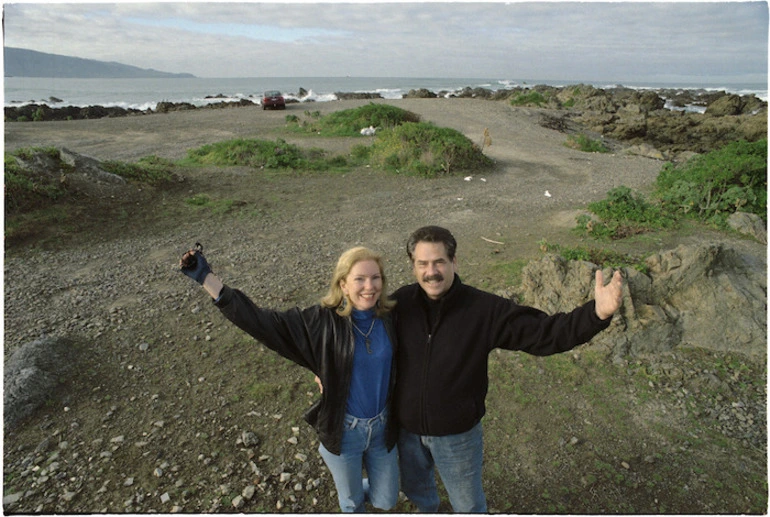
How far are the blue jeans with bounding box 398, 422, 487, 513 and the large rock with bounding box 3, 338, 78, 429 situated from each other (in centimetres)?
355

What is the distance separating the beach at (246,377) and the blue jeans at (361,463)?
0.71m

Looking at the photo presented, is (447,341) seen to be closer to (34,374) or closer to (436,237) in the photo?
(436,237)

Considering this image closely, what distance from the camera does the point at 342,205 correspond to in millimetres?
10859

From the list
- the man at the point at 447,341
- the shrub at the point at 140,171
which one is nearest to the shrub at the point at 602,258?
the man at the point at 447,341

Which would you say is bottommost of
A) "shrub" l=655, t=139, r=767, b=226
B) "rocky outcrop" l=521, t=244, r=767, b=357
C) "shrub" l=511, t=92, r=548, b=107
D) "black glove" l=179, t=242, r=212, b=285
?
"rocky outcrop" l=521, t=244, r=767, b=357

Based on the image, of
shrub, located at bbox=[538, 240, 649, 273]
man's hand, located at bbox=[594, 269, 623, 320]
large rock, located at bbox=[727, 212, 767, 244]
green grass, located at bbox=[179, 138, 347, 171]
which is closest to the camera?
man's hand, located at bbox=[594, 269, 623, 320]

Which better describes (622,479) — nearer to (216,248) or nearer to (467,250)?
(467,250)

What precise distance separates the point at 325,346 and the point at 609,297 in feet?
4.80

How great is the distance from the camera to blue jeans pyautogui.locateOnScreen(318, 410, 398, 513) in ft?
8.67

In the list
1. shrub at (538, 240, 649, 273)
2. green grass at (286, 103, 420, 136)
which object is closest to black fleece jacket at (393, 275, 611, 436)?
shrub at (538, 240, 649, 273)

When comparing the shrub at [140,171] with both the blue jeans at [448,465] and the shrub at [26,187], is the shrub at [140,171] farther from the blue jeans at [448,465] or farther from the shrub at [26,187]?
the blue jeans at [448,465]

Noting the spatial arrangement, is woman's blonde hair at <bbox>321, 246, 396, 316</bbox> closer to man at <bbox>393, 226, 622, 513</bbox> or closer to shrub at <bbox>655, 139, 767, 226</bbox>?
man at <bbox>393, 226, 622, 513</bbox>

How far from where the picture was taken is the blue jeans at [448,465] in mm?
2689

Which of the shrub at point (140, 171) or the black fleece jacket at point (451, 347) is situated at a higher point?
the black fleece jacket at point (451, 347)
